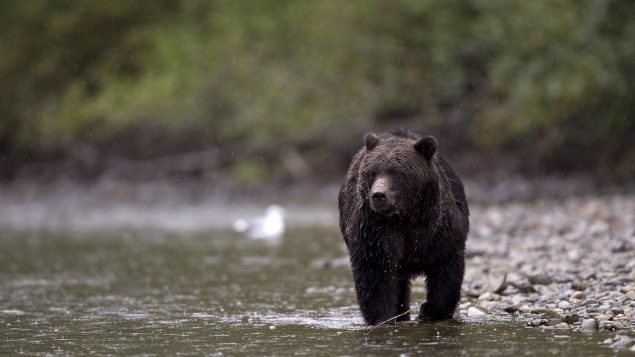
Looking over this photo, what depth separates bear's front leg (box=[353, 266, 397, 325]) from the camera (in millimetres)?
Result: 6375

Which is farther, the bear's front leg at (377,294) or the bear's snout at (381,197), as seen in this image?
the bear's front leg at (377,294)

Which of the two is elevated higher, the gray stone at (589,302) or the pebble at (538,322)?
the gray stone at (589,302)

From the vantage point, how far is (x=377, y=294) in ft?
21.0

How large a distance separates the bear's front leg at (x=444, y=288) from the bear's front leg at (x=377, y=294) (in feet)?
0.95

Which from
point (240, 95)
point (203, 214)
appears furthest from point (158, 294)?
point (240, 95)

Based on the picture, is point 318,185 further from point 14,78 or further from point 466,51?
point 14,78

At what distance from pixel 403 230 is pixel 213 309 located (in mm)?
2217

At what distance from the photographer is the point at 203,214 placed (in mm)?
21328

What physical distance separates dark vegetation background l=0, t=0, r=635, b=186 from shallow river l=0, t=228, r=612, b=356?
311 inches

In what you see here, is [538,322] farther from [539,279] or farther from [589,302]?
A: [539,279]

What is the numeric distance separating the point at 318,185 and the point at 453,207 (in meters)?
18.4

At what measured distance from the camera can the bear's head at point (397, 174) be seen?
5.96 meters

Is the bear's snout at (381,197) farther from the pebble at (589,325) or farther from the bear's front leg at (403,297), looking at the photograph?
the pebble at (589,325)

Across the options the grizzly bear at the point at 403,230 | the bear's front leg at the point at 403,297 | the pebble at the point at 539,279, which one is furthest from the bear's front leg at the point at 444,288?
the pebble at the point at 539,279
